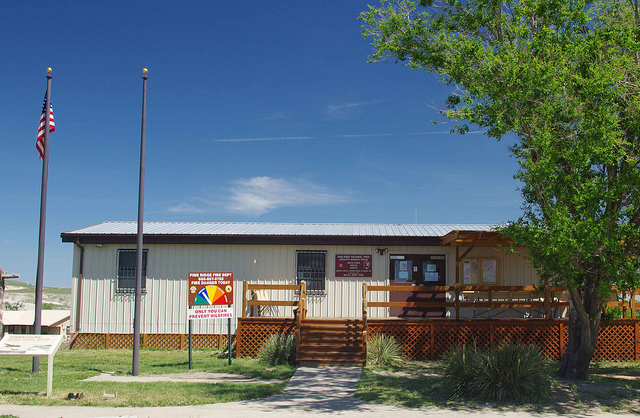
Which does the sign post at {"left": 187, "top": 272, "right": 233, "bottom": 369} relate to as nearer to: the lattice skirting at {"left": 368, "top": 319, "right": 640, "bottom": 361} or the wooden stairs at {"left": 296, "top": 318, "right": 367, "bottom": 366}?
the wooden stairs at {"left": 296, "top": 318, "right": 367, "bottom": 366}

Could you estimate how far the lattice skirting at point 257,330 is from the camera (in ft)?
48.2

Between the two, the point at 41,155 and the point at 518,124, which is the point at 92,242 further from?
the point at 518,124

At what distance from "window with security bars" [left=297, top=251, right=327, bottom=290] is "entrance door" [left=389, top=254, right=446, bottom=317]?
197 cm

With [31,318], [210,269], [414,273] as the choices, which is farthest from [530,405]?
[31,318]

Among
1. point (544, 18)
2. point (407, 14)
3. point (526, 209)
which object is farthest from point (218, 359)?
point (544, 18)

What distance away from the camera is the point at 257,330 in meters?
14.7

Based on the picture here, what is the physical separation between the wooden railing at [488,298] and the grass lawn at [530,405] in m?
2.35

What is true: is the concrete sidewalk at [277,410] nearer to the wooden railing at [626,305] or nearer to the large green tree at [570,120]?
the large green tree at [570,120]

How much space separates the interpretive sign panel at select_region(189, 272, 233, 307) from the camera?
13695 mm

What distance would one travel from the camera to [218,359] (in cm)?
1418

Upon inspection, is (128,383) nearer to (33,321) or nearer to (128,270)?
(128,270)

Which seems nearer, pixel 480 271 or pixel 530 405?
pixel 530 405

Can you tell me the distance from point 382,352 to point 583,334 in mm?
4362

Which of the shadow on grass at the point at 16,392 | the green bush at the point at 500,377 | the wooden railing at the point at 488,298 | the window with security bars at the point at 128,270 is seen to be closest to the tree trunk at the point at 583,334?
the green bush at the point at 500,377
